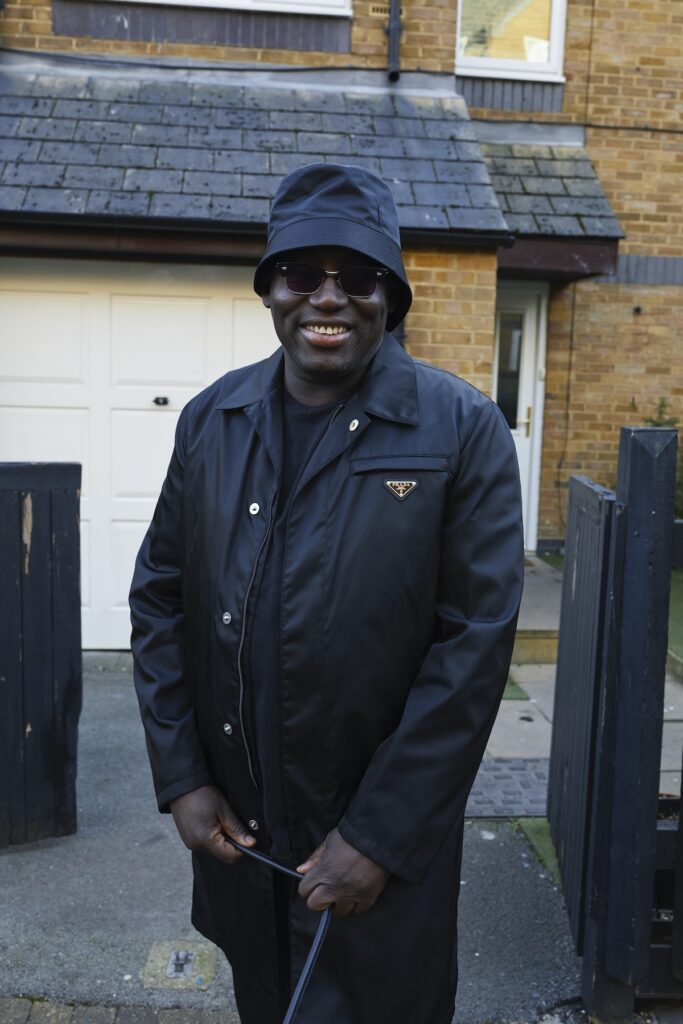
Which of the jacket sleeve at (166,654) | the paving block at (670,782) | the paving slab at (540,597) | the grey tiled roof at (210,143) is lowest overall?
the paving block at (670,782)

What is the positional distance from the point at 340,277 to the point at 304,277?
0.07 m

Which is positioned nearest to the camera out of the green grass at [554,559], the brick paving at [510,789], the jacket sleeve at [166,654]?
the jacket sleeve at [166,654]

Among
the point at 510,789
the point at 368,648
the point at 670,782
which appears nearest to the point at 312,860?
the point at 368,648

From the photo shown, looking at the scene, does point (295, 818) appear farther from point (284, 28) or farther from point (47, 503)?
point (284, 28)

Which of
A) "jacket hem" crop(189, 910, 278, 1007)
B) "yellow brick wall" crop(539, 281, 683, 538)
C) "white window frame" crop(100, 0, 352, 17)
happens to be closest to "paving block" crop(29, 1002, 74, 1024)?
"jacket hem" crop(189, 910, 278, 1007)

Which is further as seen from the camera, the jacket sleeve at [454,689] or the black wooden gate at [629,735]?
the black wooden gate at [629,735]

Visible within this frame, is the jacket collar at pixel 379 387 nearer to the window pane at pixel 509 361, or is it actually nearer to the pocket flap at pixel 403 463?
the pocket flap at pixel 403 463

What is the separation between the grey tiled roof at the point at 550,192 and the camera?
6.99 metres

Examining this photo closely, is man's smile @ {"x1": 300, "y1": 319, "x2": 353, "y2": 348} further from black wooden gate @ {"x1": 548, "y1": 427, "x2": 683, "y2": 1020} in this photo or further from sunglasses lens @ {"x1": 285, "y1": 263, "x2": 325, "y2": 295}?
black wooden gate @ {"x1": 548, "y1": 427, "x2": 683, "y2": 1020}

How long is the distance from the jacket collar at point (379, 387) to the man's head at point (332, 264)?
5cm

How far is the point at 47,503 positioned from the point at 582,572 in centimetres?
197

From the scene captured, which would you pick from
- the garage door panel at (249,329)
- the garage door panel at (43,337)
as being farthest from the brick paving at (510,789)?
the garage door panel at (43,337)

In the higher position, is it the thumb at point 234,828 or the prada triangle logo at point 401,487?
the prada triangle logo at point 401,487

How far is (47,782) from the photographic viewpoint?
3738 mm
